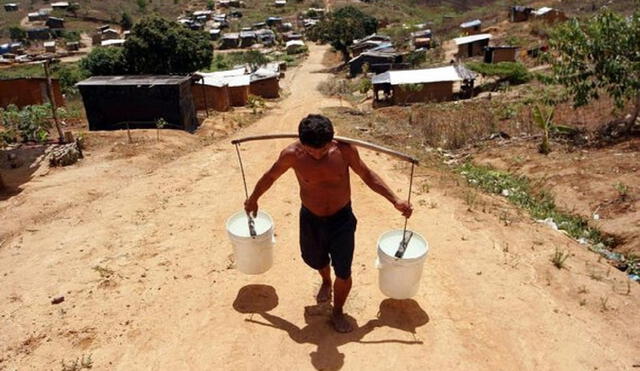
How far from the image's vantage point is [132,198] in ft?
25.1

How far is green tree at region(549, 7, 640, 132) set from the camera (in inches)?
397

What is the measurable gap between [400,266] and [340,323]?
0.72 metres

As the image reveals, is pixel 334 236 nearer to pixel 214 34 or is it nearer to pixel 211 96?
pixel 211 96

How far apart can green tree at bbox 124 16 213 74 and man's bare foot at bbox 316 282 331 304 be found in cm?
2198

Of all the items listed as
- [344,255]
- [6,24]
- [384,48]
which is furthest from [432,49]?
[6,24]

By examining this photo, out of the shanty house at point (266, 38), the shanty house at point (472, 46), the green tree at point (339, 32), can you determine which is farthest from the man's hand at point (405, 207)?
the shanty house at point (266, 38)

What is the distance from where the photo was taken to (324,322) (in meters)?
4.12

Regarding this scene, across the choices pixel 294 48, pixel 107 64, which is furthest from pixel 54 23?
pixel 107 64

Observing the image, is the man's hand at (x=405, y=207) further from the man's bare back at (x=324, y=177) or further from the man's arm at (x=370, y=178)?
the man's bare back at (x=324, y=177)

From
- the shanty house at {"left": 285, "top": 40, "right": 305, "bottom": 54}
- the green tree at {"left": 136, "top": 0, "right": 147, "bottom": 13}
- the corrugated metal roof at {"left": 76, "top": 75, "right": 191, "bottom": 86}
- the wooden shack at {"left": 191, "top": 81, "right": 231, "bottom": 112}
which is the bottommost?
the shanty house at {"left": 285, "top": 40, "right": 305, "bottom": 54}

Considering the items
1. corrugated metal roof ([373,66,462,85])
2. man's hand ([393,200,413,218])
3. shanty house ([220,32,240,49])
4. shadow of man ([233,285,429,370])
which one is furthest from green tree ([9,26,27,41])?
man's hand ([393,200,413,218])

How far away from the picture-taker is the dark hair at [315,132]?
11.1 feet

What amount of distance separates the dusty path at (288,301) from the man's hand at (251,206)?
35.8 inches

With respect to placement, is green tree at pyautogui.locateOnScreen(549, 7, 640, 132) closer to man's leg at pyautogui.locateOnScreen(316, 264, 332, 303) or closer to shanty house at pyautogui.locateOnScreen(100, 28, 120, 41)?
man's leg at pyautogui.locateOnScreen(316, 264, 332, 303)
